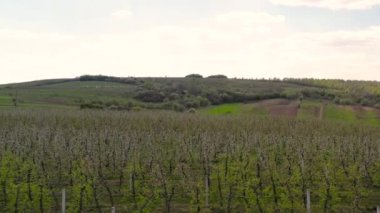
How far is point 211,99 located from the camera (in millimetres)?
114562

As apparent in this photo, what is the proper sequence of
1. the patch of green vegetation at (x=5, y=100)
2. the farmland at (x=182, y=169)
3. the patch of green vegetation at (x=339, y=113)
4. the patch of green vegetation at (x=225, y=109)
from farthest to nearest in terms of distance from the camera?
1. the patch of green vegetation at (x=5, y=100)
2. the patch of green vegetation at (x=225, y=109)
3. the patch of green vegetation at (x=339, y=113)
4. the farmland at (x=182, y=169)

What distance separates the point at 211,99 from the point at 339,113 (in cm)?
2933

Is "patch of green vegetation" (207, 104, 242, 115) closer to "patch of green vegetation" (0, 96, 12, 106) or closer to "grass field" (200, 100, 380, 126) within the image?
"grass field" (200, 100, 380, 126)

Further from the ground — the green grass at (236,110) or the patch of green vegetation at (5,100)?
the patch of green vegetation at (5,100)

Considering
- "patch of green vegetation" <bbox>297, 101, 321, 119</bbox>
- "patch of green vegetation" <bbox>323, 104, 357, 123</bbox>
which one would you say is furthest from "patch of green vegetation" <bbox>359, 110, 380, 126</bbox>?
"patch of green vegetation" <bbox>297, 101, 321, 119</bbox>

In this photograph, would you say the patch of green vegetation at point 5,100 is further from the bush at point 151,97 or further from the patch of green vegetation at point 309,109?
the patch of green vegetation at point 309,109

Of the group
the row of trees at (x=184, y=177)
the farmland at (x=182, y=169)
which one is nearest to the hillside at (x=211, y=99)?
the farmland at (x=182, y=169)

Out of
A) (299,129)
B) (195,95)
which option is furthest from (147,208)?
(195,95)

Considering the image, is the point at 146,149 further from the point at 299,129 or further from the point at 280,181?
the point at 299,129

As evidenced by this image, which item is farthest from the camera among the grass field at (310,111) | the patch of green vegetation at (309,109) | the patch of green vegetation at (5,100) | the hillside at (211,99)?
the patch of green vegetation at (5,100)

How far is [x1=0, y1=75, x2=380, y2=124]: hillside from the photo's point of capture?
98312mm

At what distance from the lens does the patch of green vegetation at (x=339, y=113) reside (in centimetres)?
9194

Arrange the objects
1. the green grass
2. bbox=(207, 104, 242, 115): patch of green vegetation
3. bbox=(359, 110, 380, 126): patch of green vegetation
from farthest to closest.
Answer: bbox=(207, 104, 242, 115): patch of green vegetation, the green grass, bbox=(359, 110, 380, 126): patch of green vegetation

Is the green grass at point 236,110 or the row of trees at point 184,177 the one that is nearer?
the row of trees at point 184,177
